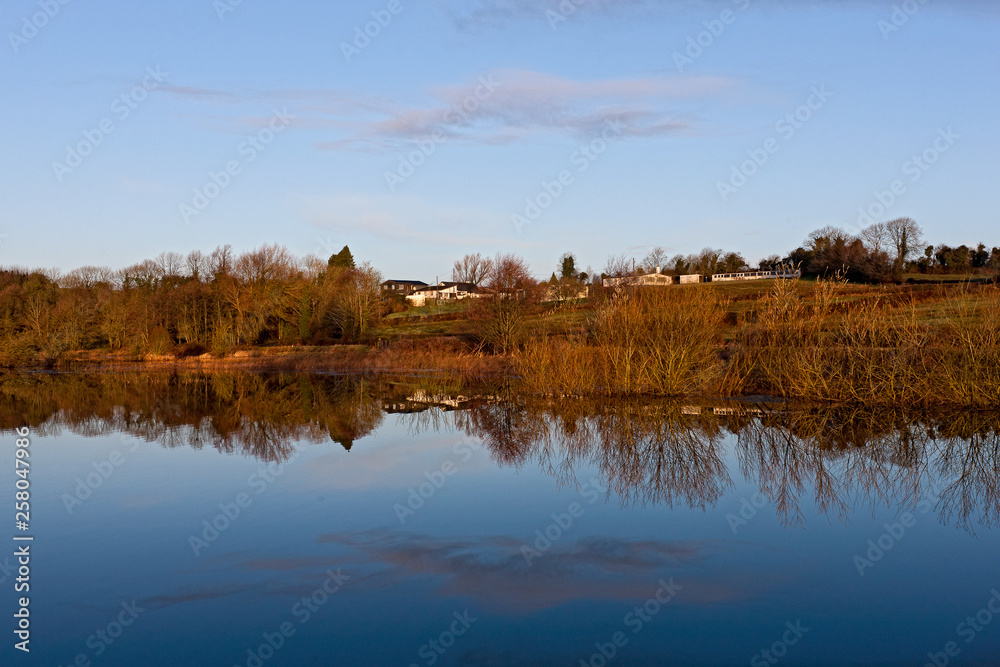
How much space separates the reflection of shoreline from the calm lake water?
0.38 ft

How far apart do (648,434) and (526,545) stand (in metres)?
8.35

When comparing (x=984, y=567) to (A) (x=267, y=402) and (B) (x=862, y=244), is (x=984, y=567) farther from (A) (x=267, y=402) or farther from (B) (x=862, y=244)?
(B) (x=862, y=244)

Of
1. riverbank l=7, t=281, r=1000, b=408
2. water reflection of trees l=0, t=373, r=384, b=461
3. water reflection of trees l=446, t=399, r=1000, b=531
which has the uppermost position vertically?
riverbank l=7, t=281, r=1000, b=408

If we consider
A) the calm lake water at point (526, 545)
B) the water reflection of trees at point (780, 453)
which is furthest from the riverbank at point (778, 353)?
the calm lake water at point (526, 545)

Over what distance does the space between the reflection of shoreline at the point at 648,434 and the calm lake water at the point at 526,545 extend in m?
0.11

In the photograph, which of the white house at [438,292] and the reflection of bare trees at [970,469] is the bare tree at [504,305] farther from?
the white house at [438,292]

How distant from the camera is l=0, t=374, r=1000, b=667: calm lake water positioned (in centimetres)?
693

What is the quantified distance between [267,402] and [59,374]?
2373cm

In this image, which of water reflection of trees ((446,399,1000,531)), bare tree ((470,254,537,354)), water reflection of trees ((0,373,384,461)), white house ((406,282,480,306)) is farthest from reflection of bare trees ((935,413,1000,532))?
white house ((406,282,480,306))

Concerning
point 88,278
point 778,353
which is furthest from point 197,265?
point 778,353

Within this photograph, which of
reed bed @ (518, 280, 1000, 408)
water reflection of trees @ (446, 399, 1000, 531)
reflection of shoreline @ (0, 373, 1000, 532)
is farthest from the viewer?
reed bed @ (518, 280, 1000, 408)

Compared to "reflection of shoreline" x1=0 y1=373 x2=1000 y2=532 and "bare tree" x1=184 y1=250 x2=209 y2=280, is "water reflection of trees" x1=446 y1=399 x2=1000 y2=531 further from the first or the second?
"bare tree" x1=184 y1=250 x2=209 y2=280

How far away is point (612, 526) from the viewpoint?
10672 mm

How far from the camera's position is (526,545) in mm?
9867
